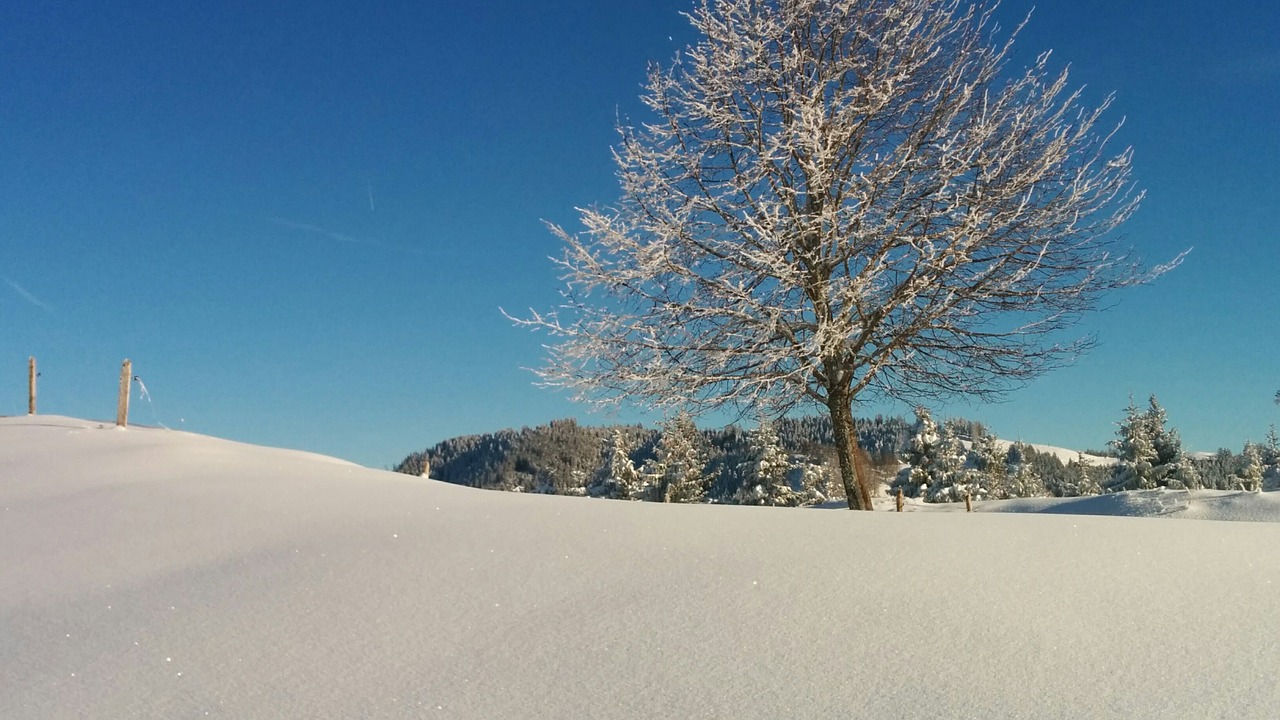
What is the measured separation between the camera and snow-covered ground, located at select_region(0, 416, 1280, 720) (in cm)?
308

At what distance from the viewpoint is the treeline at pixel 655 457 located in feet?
120

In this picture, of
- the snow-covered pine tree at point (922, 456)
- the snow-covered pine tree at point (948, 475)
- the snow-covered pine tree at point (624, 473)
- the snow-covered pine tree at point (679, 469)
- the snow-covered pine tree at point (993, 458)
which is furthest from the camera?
the snow-covered pine tree at point (993, 458)

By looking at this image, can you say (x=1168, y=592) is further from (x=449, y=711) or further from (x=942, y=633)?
(x=449, y=711)

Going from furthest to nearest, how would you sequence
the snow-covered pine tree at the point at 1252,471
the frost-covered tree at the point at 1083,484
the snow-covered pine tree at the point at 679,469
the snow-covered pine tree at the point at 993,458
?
the snow-covered pine tree at the point at 993,458 < the frost-covered tree at the point at 1083,484 < the snow-covered pine tree at the point at 1252,471 < the snow-covered pine tree at the point at 679,469

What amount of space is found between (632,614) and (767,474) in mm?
32603

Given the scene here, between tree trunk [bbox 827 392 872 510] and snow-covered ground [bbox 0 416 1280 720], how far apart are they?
12.8 feet

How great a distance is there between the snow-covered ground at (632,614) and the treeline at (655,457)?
5910mm

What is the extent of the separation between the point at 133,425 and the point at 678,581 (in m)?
12.1

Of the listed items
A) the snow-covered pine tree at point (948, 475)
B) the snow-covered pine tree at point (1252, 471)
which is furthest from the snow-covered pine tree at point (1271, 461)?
the snow-covered pine tree at point (948, 475)

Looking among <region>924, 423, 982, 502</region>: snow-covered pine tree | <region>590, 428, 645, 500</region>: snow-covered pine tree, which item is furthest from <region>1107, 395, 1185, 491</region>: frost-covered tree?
<region>590, 428, 645, 500</region>: snow-covered pine tree

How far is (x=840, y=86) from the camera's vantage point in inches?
400

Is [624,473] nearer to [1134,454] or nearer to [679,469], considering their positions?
[679,469]

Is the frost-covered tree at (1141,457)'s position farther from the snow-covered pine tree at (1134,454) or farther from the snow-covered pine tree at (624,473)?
the snow-covered pine tree at (624,473)

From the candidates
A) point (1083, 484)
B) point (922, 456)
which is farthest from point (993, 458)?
point (922, 456)
